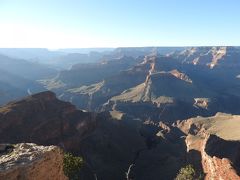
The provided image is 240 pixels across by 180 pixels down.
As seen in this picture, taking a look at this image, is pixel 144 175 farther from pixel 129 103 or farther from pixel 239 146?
pixel 129 103

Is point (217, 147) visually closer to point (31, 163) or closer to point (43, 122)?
point (43, 122)

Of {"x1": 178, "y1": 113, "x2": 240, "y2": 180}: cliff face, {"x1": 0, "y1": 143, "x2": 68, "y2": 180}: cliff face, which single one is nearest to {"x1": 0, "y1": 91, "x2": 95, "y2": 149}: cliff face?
{"x1": 178, "y1": 113, "x2": 240, "y2": 180}: cliff face

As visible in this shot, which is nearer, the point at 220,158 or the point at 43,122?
the point at 220,158

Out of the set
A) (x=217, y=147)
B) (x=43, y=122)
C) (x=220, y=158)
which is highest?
(x=220, y=158)

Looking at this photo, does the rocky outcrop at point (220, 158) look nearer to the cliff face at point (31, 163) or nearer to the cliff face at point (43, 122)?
the cliff face at point (43, 122)

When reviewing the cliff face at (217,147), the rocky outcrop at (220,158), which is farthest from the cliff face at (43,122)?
the rocky outcrop at (220,158)

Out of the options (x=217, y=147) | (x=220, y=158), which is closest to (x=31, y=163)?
(x=220, y=158)

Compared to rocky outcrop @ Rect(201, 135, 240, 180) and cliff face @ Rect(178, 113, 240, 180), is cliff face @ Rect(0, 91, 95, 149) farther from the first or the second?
rocky outcrop @ Rect(201, 135, 240, 180)

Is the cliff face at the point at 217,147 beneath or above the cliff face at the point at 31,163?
beneath
